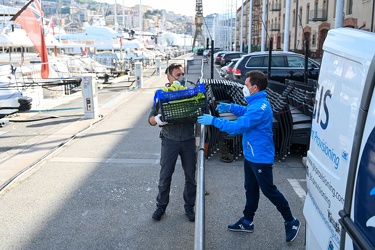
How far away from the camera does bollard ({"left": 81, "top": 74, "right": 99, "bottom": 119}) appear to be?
11586 mm

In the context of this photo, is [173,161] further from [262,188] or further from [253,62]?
[253,62]

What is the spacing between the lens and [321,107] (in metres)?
2.79

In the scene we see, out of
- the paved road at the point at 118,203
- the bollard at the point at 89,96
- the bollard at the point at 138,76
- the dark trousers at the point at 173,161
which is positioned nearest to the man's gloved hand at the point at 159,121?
the dark trousers at the point at 173,161

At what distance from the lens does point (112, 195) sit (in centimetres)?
596

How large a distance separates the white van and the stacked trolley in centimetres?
171

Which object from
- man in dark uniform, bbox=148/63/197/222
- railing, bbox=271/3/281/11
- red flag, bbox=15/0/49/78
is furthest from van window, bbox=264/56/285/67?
railing, bbox=271/3/281/11

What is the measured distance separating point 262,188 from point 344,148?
2.02 meters

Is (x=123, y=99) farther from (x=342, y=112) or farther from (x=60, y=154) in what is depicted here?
(x=342, y=112)

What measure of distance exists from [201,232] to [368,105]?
1668 millimetres

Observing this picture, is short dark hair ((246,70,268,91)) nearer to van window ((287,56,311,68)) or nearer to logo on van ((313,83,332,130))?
logo on van ((313,83,332,130))

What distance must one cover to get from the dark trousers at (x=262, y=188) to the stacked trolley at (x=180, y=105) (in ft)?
2.65

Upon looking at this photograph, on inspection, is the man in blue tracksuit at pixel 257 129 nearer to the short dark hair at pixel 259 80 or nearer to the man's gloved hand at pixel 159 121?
the short dark hair at pixel 259 80

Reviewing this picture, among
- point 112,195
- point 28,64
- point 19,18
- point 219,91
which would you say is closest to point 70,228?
point 112,195

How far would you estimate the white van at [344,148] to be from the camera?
1962 millimetres
